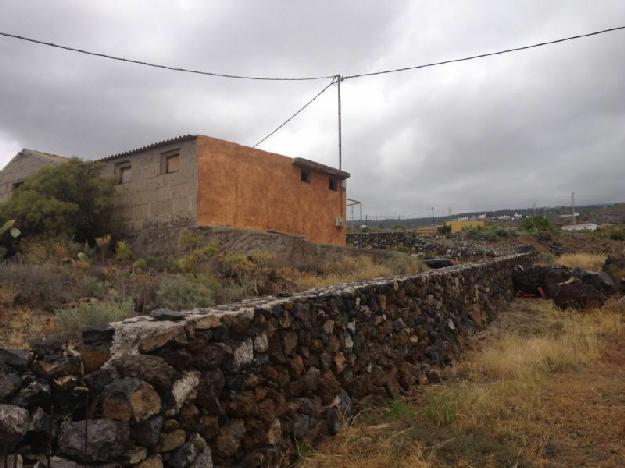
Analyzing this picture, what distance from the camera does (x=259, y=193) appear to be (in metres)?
17.9

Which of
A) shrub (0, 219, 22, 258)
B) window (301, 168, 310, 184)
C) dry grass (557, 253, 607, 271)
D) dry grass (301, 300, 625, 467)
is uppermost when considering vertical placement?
window (301, 168, 310, 184)

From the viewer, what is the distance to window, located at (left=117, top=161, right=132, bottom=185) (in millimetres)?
18672

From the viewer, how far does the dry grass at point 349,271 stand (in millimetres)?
11223

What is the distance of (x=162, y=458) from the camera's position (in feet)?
9.75

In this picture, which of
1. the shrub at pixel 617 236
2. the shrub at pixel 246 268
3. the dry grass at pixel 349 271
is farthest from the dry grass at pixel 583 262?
the shrub at pixel 617 236

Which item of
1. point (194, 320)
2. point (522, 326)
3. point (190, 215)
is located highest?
point (190, 215)

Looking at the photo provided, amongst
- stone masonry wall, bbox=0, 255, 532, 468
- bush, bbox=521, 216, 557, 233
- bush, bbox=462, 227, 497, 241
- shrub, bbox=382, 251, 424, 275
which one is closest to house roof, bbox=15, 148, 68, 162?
shrub, bbox=382, 251, 424, 275

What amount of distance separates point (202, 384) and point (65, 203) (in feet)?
52.4

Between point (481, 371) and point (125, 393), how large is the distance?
5750 mm

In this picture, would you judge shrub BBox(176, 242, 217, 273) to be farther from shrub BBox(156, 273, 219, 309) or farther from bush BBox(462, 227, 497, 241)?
bush BBox(462, 227, 497, 241)

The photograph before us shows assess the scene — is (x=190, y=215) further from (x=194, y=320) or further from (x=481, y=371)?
(x=194, y=320)

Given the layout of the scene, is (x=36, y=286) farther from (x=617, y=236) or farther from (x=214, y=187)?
(x=617, y=236)

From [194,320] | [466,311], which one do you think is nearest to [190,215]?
[466,311]

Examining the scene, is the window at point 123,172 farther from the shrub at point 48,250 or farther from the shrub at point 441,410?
the shrub at point 441,410
